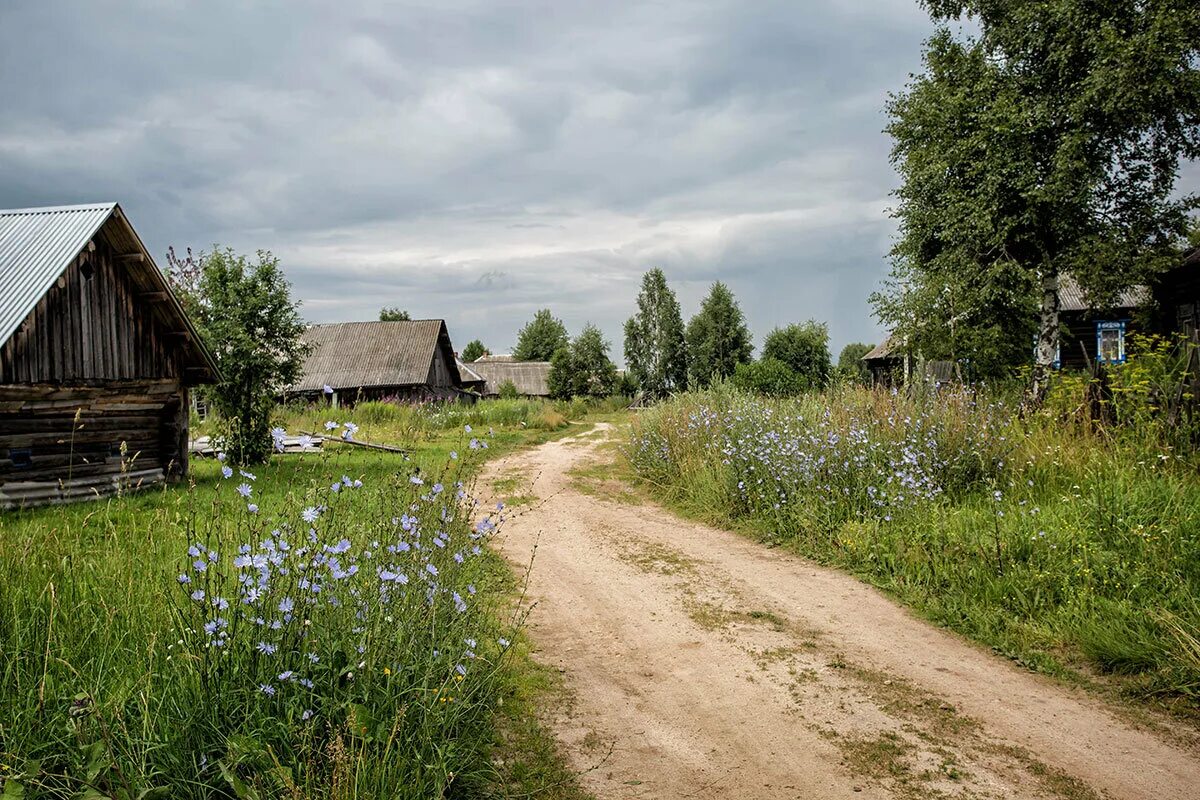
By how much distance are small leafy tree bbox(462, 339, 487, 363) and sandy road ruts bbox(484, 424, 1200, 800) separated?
323 ft

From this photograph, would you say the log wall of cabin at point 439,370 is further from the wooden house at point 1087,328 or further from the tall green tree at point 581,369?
the wooden house at point 1087,328

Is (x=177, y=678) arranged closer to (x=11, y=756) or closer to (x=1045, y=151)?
(x=11, y=756)

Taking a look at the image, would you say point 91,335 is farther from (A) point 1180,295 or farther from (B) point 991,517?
(A) point 1180,295

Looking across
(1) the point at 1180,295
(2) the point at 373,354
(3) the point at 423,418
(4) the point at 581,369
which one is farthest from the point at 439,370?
(1) the point at 1180,295

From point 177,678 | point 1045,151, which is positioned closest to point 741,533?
point 177,678

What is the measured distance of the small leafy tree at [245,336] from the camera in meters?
15.4

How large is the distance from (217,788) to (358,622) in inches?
35.7

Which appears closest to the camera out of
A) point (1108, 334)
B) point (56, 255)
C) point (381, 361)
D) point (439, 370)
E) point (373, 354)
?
point (56, 255)

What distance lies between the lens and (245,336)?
1529 centimetres

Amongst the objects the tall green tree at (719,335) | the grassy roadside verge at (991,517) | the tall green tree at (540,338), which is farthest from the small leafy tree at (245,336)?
the tall green tree at (540,338)

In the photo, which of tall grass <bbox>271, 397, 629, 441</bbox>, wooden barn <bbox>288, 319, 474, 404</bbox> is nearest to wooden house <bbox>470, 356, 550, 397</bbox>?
wooden barn <bbox>288, 319, 474, 404</bbox>

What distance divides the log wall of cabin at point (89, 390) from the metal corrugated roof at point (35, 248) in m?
0.26

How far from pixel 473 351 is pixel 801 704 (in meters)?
104

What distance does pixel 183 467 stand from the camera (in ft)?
47.3
